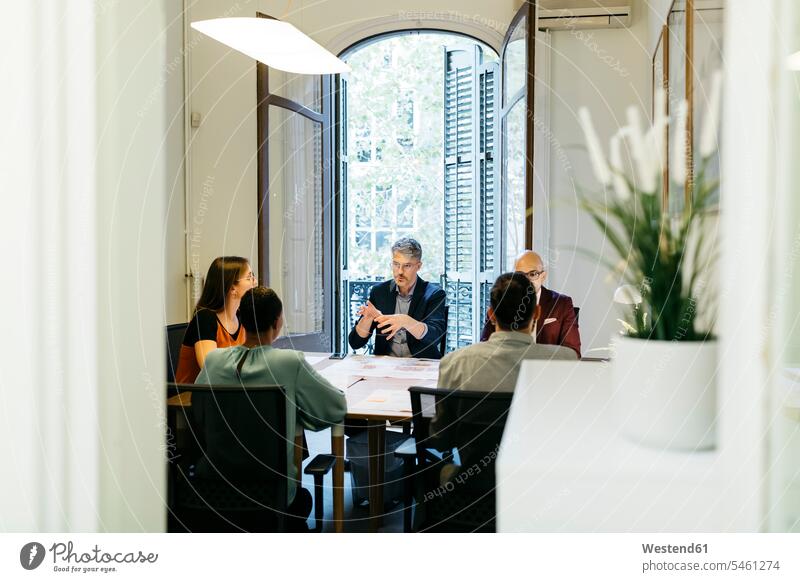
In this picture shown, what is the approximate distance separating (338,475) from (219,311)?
69cm

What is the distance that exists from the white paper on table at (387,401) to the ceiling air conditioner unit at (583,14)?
7.02 ft

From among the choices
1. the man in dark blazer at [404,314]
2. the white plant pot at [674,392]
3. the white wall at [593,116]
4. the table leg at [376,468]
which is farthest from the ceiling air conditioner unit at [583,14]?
the white plant pot at [674,392]

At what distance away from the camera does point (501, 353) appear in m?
1.76

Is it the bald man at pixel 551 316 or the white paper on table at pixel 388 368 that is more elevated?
the bald man at pixel 551 316

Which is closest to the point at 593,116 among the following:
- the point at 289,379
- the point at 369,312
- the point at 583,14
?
the point at 583,14

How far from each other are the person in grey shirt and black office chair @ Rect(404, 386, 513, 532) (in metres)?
0.22

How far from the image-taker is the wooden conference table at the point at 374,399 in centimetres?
190

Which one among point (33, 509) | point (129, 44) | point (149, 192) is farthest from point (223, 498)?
point (129, 44)

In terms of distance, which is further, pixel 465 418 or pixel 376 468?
pixel 376 468

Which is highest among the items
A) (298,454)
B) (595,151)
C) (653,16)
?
(653,16)

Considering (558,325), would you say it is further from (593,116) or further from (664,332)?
(664,332)

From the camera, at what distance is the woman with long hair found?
7.38 ft

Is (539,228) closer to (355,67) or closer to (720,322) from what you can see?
(355,67)

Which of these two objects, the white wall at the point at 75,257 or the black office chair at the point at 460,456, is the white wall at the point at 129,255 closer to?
the white wall at the point at 75,257
